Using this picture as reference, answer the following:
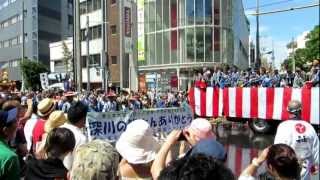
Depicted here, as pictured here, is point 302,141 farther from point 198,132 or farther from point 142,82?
point 142,82

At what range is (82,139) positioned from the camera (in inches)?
216

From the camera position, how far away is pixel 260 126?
17.8 metres

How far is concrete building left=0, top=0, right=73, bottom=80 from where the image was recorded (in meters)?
79.8

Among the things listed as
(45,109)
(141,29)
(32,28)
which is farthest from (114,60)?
(45,109)

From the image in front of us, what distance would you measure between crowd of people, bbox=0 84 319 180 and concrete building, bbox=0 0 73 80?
7011 cm

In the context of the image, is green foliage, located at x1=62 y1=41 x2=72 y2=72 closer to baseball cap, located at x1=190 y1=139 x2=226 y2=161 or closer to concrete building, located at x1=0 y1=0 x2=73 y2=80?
concrete building, located at x1=0 y1=0 x2=73 y2=80

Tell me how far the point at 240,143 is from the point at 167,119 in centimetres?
640

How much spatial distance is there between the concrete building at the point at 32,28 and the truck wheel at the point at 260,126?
5909 cm

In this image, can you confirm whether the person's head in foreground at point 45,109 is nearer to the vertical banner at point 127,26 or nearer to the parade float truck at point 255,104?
the parade float truck at point 255,104

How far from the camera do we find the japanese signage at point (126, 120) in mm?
8688

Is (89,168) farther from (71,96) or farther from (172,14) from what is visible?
Answer: (172,14)

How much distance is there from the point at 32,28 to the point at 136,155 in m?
78.2

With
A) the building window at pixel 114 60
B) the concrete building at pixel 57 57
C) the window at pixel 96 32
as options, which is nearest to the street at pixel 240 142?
the building window at pixel 114 60

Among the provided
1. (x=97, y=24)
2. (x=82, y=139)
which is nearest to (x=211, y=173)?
(x=82, y=139)
